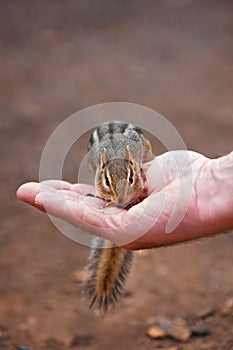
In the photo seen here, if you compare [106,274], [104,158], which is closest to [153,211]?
[104,158]

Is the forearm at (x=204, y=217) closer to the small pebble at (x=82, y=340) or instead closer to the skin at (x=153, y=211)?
the skin at (x=153, y=211)

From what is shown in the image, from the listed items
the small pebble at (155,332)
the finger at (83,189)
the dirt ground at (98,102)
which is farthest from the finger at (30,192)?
the small pebble at (155,332)

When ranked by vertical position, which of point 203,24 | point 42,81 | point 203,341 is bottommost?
point 203,341

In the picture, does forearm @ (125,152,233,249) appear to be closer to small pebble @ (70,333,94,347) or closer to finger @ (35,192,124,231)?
finger @ (35,192,124,231)

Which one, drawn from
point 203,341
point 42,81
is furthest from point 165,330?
point 42,81

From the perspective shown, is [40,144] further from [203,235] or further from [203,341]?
[203,235]

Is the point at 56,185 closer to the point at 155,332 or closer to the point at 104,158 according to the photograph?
the point at 104,158

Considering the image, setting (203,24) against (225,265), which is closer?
(225,265)
